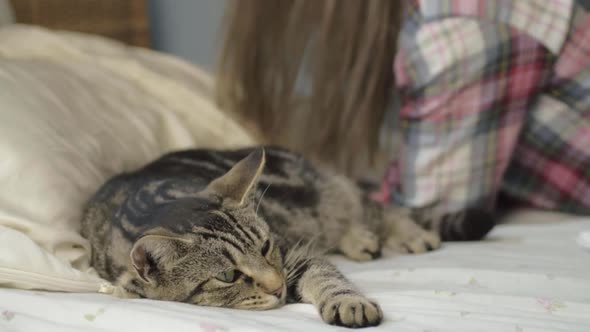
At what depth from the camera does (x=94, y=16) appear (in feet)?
7.75

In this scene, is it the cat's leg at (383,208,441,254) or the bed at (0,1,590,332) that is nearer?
the bed at (0,1,590,332)

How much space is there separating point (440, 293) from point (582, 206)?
0.77 meters

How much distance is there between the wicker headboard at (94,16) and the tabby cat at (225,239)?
1.11 meters

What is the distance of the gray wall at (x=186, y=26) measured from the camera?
2.71 m

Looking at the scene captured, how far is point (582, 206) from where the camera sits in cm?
158

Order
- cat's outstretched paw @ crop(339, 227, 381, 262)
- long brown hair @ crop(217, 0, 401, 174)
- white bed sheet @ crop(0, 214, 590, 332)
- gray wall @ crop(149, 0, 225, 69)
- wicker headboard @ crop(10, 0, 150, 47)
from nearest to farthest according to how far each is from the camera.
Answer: white bed sheet @ crop(0, 214, 590, 332) → cat's outstretched paw @ crop(339, 227, 381, 262) → long brown hair @ crop(217, 0, 401, 174) → wicker headboard @ crop(10, 0, 150, 47) → gray wall @ crop(149, 0, 225, 69)

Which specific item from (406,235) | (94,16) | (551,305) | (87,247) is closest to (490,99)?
(406,235)

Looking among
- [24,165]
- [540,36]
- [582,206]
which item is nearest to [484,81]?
[540,36]

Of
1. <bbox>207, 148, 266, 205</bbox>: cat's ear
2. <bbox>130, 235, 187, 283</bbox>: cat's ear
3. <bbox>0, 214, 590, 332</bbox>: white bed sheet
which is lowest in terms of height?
<bbox>0, 214, 590, 332</bbox>: white bed sheet

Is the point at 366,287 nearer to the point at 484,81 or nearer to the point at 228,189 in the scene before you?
the point at 228,189

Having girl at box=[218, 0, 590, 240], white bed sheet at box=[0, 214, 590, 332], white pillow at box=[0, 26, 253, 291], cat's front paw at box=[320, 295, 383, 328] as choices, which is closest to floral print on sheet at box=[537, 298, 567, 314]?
white bed sheet at box=[0, 214, 590, 332]

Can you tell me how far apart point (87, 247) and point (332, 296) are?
1.71 ft

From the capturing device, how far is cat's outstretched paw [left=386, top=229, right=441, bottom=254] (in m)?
1.42

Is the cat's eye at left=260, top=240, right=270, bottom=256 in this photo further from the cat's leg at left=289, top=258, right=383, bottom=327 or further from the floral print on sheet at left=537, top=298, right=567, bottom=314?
the floral print on sheet at left=537, top=298, right=567, bottom=314
